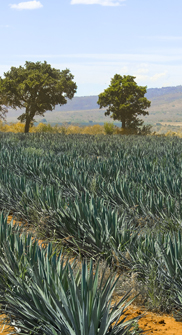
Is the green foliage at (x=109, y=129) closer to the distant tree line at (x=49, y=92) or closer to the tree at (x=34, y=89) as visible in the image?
the distant tree line at (x=49, y=92)

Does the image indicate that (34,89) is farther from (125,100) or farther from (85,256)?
(85,256)

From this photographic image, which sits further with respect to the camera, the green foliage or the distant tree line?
Result: the green foliage

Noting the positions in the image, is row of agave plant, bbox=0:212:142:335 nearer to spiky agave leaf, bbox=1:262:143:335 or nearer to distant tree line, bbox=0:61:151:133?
spiky agave leaf, bbox=1:262:143:335

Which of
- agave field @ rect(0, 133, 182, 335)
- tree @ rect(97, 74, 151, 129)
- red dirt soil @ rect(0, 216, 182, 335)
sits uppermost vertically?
tree @ rect(97, 74, 151, 129)

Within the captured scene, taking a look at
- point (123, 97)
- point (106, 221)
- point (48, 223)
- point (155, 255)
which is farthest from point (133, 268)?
point (123, 97)

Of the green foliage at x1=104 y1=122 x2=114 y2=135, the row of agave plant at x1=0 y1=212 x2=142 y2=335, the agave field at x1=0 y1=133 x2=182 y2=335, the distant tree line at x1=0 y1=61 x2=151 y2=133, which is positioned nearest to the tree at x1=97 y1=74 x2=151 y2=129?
the distant tree line at x1=0 y1=61 x2=151 y2=133

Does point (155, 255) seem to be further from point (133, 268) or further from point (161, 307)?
point (161, 307)

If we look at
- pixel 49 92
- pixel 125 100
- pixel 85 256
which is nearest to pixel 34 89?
pixel 49 92

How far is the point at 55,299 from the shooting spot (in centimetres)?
277

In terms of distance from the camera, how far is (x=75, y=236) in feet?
18.4

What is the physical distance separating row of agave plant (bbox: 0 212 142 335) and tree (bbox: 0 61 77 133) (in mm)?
34418

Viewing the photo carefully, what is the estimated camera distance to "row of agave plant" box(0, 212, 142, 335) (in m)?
2.59

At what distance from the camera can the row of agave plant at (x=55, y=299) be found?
259 centimetres

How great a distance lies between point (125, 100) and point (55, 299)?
1629 inches
